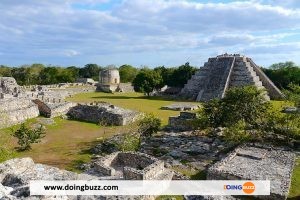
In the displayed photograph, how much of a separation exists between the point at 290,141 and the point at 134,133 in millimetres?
13371

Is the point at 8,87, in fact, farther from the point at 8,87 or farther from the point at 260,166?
the point at 260,166

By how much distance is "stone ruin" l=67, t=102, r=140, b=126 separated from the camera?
35.8 meters

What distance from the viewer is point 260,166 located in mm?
20766

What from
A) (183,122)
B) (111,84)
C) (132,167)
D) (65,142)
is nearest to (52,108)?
(65,142)

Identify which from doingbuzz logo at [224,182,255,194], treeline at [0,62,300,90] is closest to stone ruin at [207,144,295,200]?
doingbuzz logo at [224,182,255,194]

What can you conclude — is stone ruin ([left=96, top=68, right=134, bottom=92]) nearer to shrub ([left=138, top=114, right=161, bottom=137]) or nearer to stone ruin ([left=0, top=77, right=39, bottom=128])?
stone ruin ([left=0, top=77, right=39, bottom=128])

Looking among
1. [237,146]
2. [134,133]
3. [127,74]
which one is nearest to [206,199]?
[237,146]

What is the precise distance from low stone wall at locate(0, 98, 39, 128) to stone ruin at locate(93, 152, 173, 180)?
16.6 meters

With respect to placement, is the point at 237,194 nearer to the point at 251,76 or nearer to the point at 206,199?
the point at 206,199

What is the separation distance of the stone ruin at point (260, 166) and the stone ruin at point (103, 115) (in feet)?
49.4

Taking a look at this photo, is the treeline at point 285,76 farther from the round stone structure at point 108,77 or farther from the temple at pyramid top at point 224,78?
the round stone structure at point 108,77

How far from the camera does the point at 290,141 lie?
26.5m

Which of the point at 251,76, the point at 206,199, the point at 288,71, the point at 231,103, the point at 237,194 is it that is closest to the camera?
the point at 206,199

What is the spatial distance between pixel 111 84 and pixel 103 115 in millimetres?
35247
